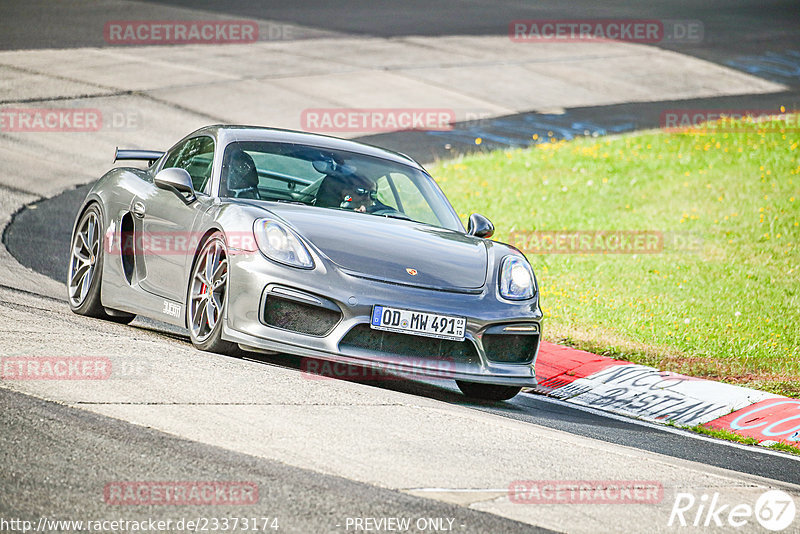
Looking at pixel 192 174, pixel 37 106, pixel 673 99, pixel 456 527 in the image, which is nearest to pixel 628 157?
pixel 673 99

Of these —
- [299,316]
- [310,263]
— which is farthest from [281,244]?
[299,316]

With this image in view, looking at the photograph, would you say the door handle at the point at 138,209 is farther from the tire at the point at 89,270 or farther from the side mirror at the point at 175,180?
the side mirror at the point at 175,180

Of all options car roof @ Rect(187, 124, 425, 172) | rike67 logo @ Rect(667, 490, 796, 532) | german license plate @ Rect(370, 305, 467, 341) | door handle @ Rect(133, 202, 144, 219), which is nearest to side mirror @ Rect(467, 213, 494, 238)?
car roof @ Rect(187, 124, 425, 172)

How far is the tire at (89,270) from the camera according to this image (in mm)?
8062

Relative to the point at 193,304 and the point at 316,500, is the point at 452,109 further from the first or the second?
the point at 316,500

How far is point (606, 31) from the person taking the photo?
31.7 meters

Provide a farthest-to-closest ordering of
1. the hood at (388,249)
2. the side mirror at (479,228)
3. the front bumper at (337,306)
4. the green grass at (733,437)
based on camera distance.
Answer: the side mirror at (479,228), the green grass at (733,437), the hood at (388,249), the front bumper at (337,306)


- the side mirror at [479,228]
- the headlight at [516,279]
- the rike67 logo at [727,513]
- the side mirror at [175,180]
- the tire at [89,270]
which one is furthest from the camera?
the tire at [89,270]

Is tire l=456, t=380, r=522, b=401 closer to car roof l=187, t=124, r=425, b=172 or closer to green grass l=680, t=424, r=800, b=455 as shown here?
green grass l=680, t=424, r=800, b=455

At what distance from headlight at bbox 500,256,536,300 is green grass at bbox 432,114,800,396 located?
254cm

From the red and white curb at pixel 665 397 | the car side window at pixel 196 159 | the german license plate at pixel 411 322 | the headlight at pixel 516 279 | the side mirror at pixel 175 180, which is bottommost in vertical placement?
the red and white curb at pixel 665 397

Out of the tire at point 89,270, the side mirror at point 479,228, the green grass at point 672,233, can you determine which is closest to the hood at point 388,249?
the side mirror at point 479,228

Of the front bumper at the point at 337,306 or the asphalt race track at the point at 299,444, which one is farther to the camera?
the front bumper at the point at 337,306

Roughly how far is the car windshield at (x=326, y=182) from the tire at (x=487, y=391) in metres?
1.15
